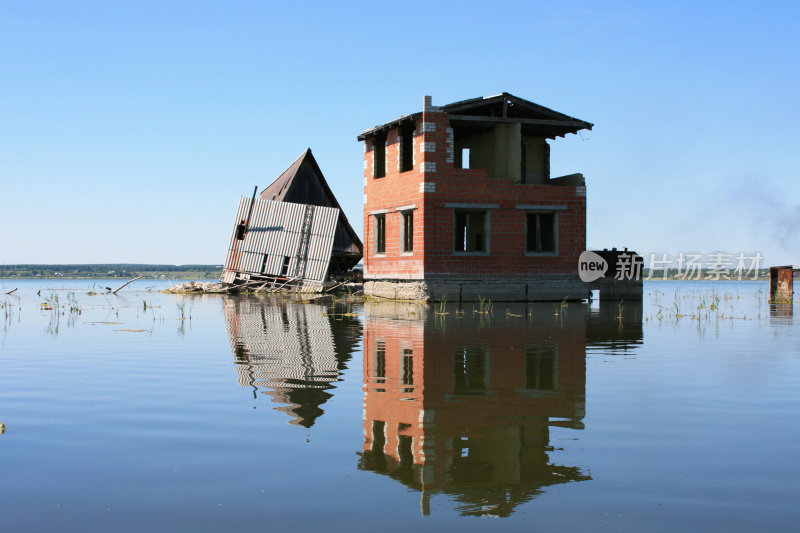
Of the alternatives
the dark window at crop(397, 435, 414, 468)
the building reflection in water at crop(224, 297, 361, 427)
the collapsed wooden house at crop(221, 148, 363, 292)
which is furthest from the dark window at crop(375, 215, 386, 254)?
the dark window at crop(397, 435, 414, 468)

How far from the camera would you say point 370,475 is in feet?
14.2

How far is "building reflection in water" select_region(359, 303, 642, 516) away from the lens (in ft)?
13.9

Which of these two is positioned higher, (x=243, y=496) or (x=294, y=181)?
(x=294, y=181)

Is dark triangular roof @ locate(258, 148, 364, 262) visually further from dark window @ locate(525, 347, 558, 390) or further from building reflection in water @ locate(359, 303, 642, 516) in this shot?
dark window @ locate(525, 347, 558, 390)

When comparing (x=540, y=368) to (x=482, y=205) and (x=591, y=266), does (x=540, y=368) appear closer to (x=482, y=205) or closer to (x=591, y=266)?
(x=482, y=205)

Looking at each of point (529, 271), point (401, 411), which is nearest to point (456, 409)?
point (401, 411)

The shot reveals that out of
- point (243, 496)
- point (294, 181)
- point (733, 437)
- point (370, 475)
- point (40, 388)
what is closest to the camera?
point (243, 496)

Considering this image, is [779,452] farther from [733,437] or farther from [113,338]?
[113,338]

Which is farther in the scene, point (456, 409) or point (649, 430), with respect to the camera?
point (456, 409)

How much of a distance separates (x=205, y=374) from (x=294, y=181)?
101 feet

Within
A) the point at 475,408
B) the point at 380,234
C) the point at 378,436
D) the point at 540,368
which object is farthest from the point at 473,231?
the point at 378,436

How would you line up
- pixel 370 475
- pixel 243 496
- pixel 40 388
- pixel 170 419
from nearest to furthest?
pixel 243 496 → pixel 370 475 → pixel 170 419 → pixel 40 388

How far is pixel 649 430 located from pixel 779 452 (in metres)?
0.94

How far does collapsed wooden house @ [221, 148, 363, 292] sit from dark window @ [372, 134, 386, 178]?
396 cm
